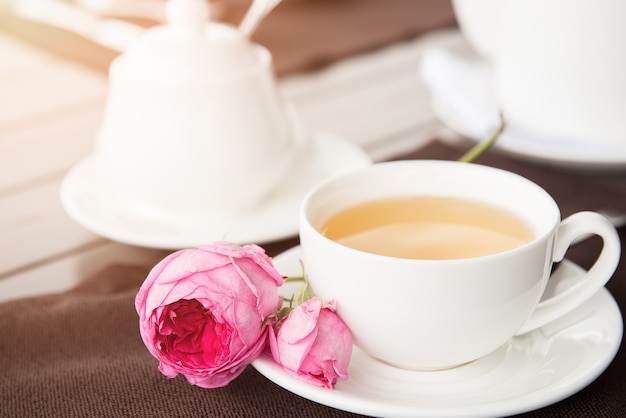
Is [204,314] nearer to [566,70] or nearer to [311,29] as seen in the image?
[566,70]

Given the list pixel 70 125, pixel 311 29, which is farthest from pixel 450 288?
pixel 311 29

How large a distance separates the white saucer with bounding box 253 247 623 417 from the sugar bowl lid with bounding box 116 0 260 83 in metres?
0.25

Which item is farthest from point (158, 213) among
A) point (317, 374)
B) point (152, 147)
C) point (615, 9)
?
point (615, 9)

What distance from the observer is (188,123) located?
2.21 feet

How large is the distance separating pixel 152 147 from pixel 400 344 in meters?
0.32

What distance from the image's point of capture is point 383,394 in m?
0.44

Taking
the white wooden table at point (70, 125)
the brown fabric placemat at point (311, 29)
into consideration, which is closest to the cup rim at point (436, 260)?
the white wooden table at point (70, 125)

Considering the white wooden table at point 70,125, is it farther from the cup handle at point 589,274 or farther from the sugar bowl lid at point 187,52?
the cup handle at point 589,274

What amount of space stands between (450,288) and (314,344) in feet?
0.27

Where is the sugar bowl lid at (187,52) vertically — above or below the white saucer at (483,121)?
above

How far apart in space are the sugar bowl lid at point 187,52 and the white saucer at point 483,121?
26cm

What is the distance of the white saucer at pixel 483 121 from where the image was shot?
749 mm

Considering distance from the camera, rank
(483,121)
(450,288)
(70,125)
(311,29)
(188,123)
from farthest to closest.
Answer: (311,29) < (70,125) < (483,121) < (188,123) < (450,288)

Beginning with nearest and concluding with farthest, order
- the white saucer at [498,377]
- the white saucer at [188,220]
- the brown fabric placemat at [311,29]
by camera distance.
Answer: the white saucer at [498,377]
the white saucer at [188,220]
the brown fabric placemat at [311,29]
